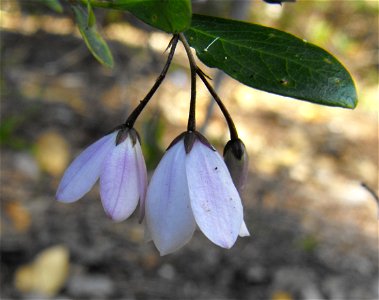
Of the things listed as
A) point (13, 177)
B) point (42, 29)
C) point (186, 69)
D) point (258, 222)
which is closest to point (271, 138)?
point (186, 69)

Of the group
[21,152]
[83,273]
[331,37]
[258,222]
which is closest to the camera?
[83,273]

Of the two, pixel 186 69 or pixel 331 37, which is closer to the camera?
pixel 186 69

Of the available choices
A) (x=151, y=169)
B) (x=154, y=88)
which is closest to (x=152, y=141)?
(x=151, y=169)

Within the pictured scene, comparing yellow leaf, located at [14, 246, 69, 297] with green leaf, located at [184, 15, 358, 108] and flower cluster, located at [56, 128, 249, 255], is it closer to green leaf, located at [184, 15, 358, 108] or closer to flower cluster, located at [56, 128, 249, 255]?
flower cluster, located at [56, 128, 249, 255]

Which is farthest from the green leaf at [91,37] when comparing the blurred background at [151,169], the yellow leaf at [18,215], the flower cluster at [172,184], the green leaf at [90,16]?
the yellow leaf at [18,215]

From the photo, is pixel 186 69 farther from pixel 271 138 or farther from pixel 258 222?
pixel 258 222

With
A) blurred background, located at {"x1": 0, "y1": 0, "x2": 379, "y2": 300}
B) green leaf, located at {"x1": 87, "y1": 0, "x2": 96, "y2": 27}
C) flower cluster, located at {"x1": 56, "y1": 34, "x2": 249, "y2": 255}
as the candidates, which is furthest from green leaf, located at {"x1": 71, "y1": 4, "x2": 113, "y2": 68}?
blurred background, located at {"x1": 0, "y1": 0, "x2": 379, "y2": 300}

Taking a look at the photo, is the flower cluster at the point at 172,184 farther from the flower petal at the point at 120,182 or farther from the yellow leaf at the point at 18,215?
the yellow leaf at the point at 18,215
